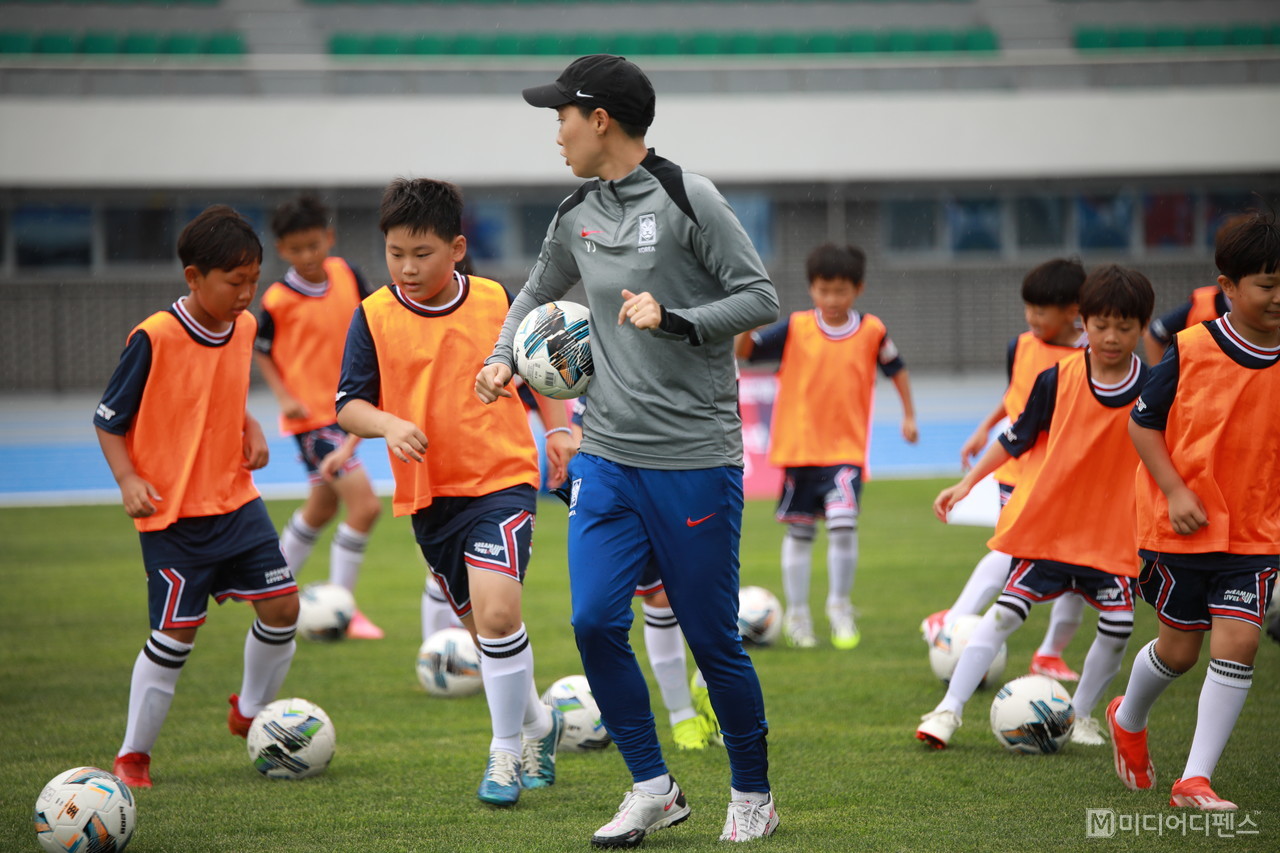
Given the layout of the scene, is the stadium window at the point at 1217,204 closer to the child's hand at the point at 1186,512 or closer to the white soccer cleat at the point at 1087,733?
the white soccer cleat at the point at 1087,733

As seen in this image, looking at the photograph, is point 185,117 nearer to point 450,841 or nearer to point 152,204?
point 152,204

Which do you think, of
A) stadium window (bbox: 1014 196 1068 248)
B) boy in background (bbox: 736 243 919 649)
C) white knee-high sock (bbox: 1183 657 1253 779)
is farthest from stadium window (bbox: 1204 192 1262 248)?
white knee-high sock (bbox: 1183 657 1253 779)

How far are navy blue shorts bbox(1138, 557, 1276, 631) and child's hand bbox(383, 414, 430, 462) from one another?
2361mm

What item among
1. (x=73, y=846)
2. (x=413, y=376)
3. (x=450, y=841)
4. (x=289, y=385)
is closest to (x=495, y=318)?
(x=413, y=376)

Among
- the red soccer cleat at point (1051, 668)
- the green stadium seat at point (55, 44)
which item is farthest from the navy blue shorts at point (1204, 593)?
the green stadium seat at point (55, 44)

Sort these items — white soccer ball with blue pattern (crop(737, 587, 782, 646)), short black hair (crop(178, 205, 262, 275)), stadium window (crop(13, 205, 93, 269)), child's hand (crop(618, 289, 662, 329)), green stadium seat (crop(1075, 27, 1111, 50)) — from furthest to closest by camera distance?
green stadium seat (crop(1075, 27, 1111, 50)), stadium window (crop(13, 205, 93, 269)), white soccer ball with blue pattern (crop(737, 587, 782, 646)), short black hair (crop(178, 205, 262, 275)), child's hand (crop(618, 289, 662, 329))

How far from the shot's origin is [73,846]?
12.2 ft

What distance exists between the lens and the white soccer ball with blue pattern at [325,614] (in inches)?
292

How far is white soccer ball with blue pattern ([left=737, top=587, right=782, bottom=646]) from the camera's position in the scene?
6.96m

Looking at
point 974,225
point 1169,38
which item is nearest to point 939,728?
point 974,225

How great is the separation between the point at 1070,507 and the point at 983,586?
1578 mm

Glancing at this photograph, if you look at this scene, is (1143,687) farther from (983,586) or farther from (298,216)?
(298,216)

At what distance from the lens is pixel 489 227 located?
1017 inches

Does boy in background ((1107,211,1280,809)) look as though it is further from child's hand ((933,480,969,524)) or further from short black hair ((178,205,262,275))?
short black hair ((178,205,262,275))
